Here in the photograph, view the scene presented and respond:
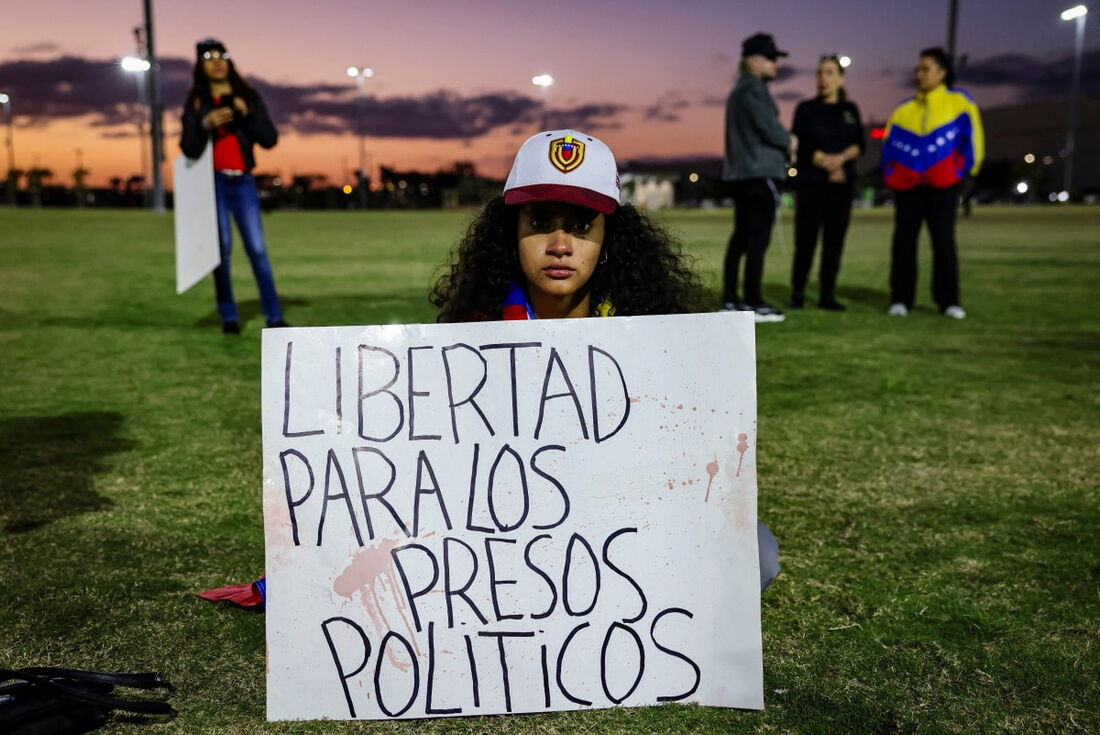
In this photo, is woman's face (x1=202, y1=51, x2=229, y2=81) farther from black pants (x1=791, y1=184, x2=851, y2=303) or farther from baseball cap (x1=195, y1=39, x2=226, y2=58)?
black pants (x1=791, y1=184, x2=851, y2=303)

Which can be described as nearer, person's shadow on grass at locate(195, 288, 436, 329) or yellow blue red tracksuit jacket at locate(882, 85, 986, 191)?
yellow blue red tracksuit jacket at locate(882, 85, 986, 191)

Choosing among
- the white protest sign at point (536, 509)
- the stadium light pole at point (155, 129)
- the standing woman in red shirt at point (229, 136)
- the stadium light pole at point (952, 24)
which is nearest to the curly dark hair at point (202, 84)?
the standing woman in red shirt at point (229, 136)

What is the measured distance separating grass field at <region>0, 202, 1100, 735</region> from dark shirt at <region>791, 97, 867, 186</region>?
141 cm

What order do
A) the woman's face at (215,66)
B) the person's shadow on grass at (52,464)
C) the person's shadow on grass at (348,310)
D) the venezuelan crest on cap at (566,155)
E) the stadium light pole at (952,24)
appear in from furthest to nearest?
the stadium light pole at (952,24)
the person's shadow on grass at (348,310)
the woman's face at (215,66)
the person's shadow on grass at (52,464)
the venezuelan crest on cap at (566,155)

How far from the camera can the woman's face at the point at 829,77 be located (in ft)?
26.0

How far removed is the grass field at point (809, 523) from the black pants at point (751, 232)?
59 centimetres

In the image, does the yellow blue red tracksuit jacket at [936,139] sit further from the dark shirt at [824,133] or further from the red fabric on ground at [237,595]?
the red fabric on ground at [237,595]

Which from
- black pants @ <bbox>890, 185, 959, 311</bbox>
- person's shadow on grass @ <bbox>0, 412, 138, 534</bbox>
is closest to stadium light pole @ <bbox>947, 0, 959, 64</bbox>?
black pants @ <bbox>890, 185, 959, 311</bbox>

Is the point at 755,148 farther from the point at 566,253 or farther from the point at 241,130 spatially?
the point at 566,253

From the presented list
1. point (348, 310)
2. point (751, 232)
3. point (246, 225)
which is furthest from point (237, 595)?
point (348, 310)

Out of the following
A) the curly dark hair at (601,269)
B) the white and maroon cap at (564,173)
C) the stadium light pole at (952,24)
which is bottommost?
the curly dark hair at (601,269)

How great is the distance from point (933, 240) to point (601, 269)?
19.8 ft

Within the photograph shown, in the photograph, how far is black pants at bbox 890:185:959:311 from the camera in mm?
7828

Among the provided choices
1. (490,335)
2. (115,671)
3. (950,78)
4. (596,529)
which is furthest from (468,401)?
(950,78)
